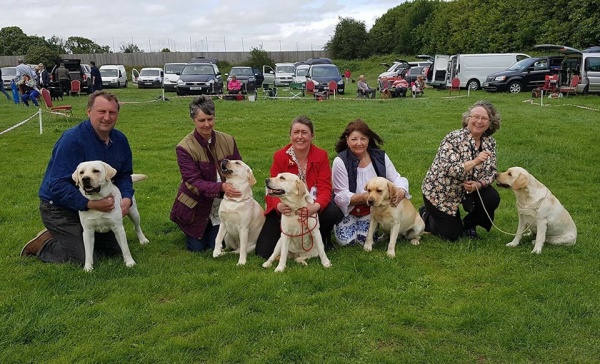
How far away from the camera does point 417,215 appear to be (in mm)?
5434

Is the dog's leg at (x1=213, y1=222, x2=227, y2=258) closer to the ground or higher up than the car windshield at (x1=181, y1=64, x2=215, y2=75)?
closer to the ground

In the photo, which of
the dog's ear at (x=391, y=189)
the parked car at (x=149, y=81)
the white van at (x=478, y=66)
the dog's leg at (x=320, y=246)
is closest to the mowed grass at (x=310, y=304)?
the dog's leg at (x=320, y=246)

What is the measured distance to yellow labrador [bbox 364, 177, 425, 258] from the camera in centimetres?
490

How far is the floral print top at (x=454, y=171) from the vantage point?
5.16m

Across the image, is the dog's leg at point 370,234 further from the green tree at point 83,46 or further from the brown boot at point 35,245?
the green tree at point 83,46

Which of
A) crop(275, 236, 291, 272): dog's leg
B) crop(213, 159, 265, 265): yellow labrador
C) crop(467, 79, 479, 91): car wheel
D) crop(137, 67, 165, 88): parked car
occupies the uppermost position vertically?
crop(137, 67, 165, 88): parked car

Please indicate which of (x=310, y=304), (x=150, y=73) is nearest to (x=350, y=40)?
(x=150, y=73)

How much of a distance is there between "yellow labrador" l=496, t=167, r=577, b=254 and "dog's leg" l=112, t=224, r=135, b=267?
155 inches

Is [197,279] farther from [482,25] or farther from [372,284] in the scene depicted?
[482,25]

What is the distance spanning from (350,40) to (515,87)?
1564 inches

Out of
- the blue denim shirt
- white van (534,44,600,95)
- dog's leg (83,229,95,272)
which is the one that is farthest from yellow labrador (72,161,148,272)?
white van (534,44,600,95)

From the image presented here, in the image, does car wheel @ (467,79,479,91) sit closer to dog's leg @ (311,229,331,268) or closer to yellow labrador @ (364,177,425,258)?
yellow labrador @ (364,177,425,258)

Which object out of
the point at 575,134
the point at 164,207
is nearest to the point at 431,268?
the point at 164,207

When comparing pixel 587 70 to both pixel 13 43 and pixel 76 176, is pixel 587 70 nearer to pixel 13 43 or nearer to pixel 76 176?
pixel 76 176
